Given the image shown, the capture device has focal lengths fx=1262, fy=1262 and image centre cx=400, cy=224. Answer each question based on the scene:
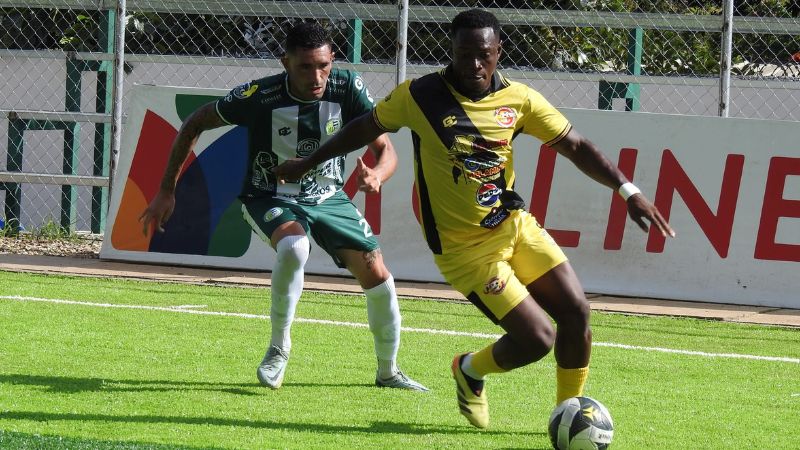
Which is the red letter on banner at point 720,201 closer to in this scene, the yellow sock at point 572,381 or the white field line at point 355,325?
the white field line at point 355,325

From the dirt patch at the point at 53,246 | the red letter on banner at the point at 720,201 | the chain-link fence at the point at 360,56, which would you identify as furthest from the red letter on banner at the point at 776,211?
the dirt patch at the point at 53,246

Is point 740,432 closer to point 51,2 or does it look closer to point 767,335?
point 767,335

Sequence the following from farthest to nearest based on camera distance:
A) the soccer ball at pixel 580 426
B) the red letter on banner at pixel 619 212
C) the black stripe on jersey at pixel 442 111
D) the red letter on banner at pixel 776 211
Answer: the red letter on banner at pixel 619 212
the red letter on banner at pixel 776 211
the black stripe on jersey at pixel 442 111
the soccer ball at pixel 580 426

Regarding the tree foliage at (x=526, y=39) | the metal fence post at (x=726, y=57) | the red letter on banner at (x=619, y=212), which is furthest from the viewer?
the tree foliage at (x=526, y=39)

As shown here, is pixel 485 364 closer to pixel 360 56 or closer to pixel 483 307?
pixel 483 307

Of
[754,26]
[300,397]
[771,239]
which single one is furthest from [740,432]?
[754,26]

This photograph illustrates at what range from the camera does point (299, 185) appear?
671 centimetres

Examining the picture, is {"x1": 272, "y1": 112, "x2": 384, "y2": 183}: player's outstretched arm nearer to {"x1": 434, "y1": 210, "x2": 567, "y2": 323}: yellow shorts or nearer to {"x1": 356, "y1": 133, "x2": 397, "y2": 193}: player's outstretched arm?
{"x1": 356, "y1": 133, "x2": 397, "y2": 193}: player's outstretched arm

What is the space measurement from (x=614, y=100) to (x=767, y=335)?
3.34 metres

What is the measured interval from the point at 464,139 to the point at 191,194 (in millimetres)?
5785

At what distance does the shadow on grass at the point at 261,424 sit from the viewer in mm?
5555

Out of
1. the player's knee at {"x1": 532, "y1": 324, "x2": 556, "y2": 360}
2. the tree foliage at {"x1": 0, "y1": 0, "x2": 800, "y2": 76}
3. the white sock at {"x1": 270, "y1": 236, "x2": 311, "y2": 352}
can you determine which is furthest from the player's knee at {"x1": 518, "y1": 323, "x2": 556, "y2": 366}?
the tree foliage at {"x1": 0, "y1": 0, "x2": 800, "y2": 76}

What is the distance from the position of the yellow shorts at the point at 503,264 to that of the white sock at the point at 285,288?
1.11m

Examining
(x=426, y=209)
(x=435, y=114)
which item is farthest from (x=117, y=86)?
(x=435, y=114)
